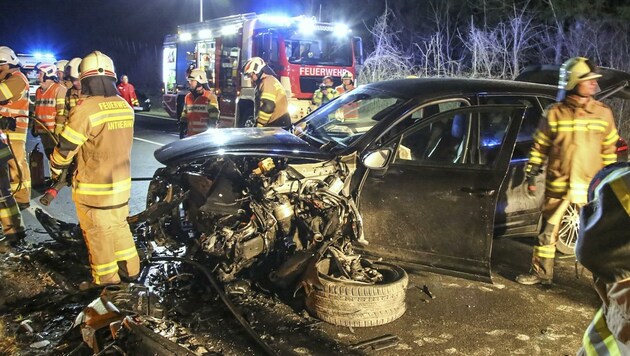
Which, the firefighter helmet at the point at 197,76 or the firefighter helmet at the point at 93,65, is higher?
the firefighter helmet at the point at 93,65

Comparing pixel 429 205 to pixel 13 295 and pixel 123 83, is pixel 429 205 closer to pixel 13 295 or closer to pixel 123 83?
pixel 13 295

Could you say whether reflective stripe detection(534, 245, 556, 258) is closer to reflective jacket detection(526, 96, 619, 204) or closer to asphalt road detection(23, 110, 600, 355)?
asphalt road detection(23, 110, 600, 355)

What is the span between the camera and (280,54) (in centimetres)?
1159

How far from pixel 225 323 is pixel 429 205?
170cm

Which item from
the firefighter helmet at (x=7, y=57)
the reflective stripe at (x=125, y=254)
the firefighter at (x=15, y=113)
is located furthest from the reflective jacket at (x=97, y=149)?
the firefighter helmet at (x=7, y=57)

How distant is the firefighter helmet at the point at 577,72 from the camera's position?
4.09 meters

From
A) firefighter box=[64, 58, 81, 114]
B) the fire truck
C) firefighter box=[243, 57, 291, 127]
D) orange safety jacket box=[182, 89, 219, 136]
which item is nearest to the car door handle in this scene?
firefighter box=[243, 57, 291, 127]

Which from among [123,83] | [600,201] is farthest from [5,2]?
[600,201]

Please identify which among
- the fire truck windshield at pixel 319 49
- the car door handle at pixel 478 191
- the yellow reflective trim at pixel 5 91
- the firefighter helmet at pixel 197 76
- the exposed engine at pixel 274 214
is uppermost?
the fire truck windshield at pixel 319 49

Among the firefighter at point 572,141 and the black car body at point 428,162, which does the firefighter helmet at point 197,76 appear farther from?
the firefighter at point 572,141

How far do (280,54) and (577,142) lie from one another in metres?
8.27

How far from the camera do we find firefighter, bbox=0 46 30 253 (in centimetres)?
514

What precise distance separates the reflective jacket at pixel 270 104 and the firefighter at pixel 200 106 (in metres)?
1.69

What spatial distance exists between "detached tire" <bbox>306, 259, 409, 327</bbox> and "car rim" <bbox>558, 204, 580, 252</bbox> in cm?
204
